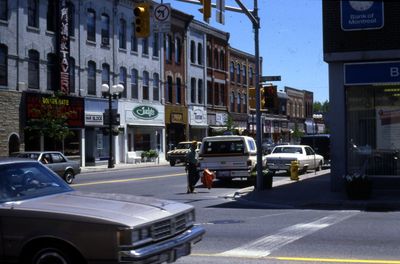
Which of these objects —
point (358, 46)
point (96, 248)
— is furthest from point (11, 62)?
point (96, 248)

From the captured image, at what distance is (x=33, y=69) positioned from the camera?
121 feet

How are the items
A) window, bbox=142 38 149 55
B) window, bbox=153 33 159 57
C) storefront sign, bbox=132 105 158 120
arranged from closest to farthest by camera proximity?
1. storefront sign, bbox=132 105 158 120
2. window, bbox=142 38 149 55
3. window, bbox=153 33 159 57

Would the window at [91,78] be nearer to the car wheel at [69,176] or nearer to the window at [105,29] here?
the window at [105,29]

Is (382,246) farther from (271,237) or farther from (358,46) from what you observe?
(358,46)

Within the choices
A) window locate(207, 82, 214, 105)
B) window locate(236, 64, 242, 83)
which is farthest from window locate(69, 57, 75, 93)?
window locate(236, 64, 242, 83)

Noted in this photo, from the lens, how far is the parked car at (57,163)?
969 inches

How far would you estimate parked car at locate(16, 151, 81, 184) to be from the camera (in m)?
24.6

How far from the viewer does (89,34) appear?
41875 mm

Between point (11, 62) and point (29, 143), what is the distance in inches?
197

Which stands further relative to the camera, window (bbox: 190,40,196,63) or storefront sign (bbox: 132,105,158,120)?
window (bbox: 190,40,196,63)

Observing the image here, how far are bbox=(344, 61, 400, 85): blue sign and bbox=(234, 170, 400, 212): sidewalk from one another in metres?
3.41

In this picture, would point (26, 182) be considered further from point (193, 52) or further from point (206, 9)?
point (193, 52)

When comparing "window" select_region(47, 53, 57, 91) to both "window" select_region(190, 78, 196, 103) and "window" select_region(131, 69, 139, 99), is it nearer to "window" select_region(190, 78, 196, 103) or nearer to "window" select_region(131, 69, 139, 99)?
"window" select_region(131, 69, 139, 99)

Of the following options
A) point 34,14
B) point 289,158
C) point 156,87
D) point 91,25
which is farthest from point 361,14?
point 156,87
